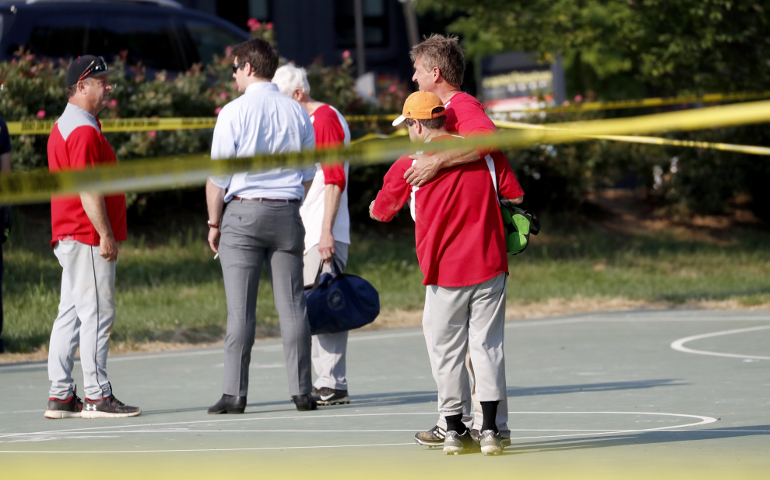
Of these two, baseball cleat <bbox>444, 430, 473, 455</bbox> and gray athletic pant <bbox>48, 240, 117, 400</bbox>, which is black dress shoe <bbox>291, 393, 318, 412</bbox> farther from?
baseball cleat <bbox>444, 430, 473, 455</bbox>

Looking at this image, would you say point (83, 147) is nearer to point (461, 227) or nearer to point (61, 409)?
point (61, 409)

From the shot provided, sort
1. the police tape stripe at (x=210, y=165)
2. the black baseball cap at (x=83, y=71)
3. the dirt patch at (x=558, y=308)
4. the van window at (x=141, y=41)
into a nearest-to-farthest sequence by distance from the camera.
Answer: the police tape stripe at (x=210, y=165) → the black baseball cap at (x=83, y=71) → the dirt patch at (x=558, y=308) → the van window at (x=141, y=41)

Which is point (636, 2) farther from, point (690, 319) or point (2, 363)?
point (2, 363)

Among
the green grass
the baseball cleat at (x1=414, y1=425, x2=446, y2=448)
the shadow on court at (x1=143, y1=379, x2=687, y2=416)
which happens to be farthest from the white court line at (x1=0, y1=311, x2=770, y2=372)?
the baseball cleat at (x1=414, y1=425, x2=446, y2=448)

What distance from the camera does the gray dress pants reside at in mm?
6180

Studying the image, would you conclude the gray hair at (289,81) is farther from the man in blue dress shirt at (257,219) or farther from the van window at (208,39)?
the van window at (208,39)

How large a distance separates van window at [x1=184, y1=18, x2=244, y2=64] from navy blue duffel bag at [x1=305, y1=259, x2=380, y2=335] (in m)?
9.04

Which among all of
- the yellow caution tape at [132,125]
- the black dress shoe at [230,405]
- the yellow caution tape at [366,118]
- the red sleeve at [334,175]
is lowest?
the black dress shoe at [230,405]

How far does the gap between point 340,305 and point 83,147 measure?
176 cm

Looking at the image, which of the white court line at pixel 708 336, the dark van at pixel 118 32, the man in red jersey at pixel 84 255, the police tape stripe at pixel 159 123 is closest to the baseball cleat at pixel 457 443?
the man in red jersey at pixel 84 255

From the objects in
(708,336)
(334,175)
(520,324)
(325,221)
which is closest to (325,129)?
(334,175)

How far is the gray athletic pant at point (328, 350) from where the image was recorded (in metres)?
6.81

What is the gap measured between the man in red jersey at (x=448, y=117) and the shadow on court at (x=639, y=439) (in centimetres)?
16

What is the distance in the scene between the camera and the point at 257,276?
633 centimetres
